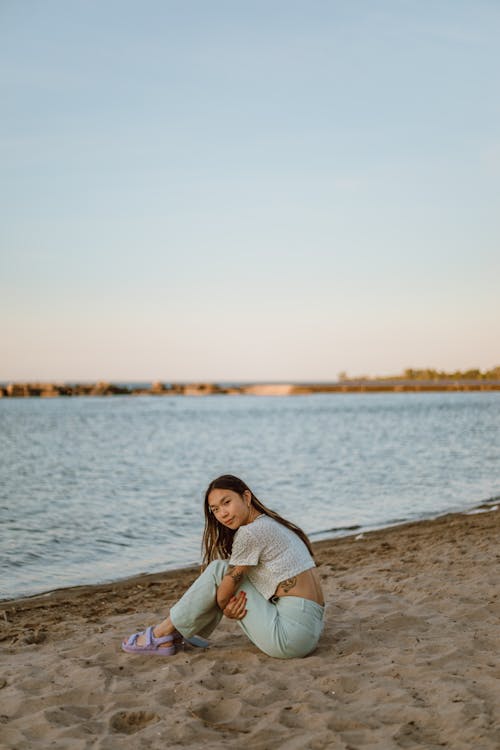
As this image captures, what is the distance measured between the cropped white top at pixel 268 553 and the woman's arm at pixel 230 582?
0.14 ft

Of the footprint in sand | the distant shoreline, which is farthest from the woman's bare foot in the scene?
the distant shoreline

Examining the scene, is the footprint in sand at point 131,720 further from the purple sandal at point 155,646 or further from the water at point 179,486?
the water at point 179,486

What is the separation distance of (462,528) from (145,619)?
20.8 ft

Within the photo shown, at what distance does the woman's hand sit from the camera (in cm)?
510

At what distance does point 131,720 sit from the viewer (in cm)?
432

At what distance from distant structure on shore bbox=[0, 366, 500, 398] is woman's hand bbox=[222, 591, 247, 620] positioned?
338 feet

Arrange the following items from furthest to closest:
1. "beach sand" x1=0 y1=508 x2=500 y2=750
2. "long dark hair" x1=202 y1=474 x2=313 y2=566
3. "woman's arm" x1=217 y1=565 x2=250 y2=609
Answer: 1. "long dark hair" x1=202 y1=474 x2=313 y2=566
2. "woman's arm" x1=217 y1=565 x2=250 y2=609
3. "beach sand" x1=0 y1=508 x2=500 y2=750

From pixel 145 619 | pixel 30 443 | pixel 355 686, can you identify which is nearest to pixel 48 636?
pixel 145 619

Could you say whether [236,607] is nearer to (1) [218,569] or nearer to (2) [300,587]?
(1) [218,569]

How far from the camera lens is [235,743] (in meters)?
3.97

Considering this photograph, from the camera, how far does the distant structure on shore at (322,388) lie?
10850 centimetres

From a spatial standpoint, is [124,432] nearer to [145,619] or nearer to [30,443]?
[30,443]

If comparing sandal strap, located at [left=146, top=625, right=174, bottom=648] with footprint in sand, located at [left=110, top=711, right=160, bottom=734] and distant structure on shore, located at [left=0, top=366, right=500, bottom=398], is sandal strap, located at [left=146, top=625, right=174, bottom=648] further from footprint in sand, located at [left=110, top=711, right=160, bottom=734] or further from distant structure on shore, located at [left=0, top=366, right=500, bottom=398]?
distant structure on shore, located at [left=0, top=366, right=500, bottom=398]

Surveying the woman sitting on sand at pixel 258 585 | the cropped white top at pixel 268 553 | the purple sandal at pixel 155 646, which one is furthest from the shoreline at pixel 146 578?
the cropped white top at pixel 268 553
